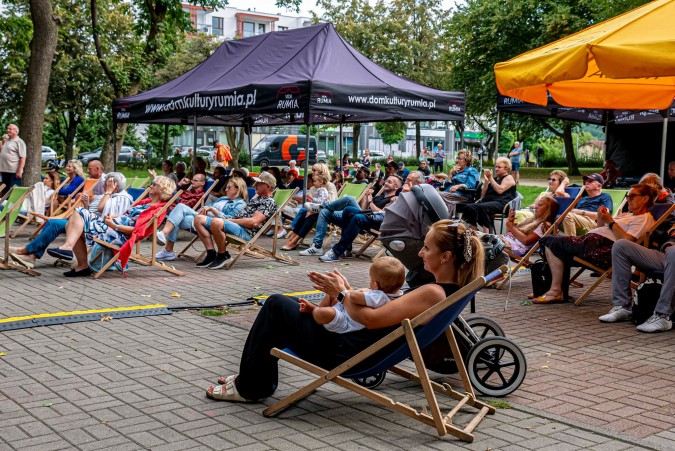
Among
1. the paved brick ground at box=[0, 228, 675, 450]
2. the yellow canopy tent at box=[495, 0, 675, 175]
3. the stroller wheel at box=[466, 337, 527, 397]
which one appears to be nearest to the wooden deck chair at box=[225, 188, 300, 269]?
the paved brick ground at box=[0, 228, 675, 450]

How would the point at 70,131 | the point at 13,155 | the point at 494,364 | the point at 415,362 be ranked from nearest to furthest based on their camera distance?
the point at 415,362, the point at 494,364, the point at 13,155, the point at 70,131

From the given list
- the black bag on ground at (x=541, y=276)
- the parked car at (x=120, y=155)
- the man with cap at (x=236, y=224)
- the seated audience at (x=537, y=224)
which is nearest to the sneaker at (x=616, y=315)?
the black bag on ground at (x=541, y=276)

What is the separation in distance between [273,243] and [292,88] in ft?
8.92

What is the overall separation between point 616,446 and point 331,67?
1034cm

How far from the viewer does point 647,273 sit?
7324 mm

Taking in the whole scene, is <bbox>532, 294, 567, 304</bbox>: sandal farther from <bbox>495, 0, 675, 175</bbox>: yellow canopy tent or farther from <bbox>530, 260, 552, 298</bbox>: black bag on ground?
<bbox>495, 0, 675, 175</bbox>: yellow canopy tent

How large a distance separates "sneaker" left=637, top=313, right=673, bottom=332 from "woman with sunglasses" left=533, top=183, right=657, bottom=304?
81cm

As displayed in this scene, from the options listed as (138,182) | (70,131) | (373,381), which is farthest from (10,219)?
(70,131)

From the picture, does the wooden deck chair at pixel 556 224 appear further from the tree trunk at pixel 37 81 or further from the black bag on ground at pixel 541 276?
the tree trunk at pixel 37 81

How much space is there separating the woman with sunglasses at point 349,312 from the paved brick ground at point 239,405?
329mm

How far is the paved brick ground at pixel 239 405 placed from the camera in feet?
14.0

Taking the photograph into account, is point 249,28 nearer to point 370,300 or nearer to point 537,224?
point 537,224

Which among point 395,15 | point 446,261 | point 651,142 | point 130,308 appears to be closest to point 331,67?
point 130,308

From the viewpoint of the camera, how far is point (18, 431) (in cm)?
427
